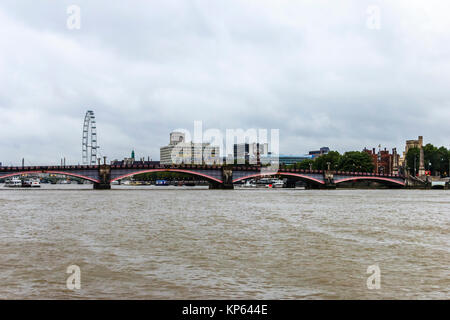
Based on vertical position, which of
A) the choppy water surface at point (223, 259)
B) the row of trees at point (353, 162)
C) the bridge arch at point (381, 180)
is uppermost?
the row of trees at point (353, 162)

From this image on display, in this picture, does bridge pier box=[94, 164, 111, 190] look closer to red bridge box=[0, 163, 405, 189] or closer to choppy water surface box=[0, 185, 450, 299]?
red bridge box=[0, 163, 405, 189]

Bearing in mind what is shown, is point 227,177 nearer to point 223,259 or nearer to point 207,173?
point 207,173

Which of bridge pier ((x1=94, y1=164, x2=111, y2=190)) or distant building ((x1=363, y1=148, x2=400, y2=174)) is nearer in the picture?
bridge pier ((x1=94, y1=164, x2=111, y2=190))

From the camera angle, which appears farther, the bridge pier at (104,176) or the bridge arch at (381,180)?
the bridge arch at (381,180)

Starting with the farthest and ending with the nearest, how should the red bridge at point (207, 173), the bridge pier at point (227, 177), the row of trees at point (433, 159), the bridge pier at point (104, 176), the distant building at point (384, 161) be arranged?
the distant building at point (384, 161) < the row of trees at point (433, 159) < the bridge pier at point (227, 177) < the bridge pier at point (104, 176) < the red bridge at point (207, 173)

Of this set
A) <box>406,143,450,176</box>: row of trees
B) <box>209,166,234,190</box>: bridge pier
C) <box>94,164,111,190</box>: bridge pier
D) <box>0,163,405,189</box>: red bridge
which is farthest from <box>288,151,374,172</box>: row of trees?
<box>94,164,111,190</box>: bridge pier

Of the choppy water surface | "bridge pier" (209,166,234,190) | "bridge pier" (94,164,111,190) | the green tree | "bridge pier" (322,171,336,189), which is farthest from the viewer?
the green tree

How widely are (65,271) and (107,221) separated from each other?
13.8 metres

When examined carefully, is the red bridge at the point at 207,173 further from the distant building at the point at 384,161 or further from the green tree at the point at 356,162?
the distant building at the point at 384,161

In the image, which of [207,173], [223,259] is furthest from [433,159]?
[223,259]

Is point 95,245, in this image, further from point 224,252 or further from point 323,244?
point 323,244

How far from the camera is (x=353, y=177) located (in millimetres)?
107688

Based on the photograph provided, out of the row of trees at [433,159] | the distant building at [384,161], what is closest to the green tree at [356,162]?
the row of trees at [433,159]
